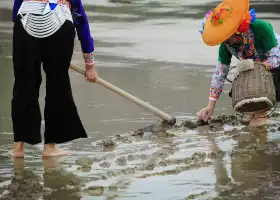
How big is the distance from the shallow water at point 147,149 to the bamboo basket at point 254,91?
0.99 feet

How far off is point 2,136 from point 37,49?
115 centimetres

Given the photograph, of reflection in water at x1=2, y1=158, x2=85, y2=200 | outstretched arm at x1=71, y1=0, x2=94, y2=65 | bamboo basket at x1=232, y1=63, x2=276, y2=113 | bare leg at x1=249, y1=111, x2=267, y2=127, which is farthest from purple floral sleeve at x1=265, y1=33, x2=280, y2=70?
reflection in water at x1=2, y1=158, x2=85, y2=200

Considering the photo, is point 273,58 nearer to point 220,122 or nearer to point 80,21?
point 220,122

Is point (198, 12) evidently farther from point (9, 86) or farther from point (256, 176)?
point (256, 176)

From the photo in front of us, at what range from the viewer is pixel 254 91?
546cm

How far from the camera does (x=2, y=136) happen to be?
6062 mm

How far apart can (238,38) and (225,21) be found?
0.30m

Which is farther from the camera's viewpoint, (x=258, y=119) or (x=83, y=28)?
(x=258, y=119)

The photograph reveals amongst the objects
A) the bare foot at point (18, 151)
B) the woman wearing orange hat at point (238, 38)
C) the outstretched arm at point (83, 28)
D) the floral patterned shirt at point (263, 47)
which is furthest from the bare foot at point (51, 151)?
the floral patterned shirt at point (263, 47)

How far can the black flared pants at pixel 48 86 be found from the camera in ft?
16.9

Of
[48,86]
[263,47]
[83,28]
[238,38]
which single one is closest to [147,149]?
[48,86]

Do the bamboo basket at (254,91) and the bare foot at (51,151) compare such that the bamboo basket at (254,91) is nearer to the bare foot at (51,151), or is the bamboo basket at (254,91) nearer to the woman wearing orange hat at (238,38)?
the woman wearing orange hat at (238,38)

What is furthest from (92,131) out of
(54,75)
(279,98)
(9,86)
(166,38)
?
(166,38)

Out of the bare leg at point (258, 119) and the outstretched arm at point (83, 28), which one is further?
the bare leg at point (258, 119)
